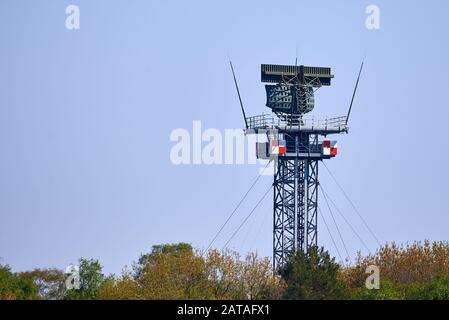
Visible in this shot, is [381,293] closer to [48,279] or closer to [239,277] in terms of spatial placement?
[239,277]

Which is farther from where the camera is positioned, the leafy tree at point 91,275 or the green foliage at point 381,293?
the leafy tree at point 91,275

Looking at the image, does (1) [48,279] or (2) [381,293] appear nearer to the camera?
(2) [381,293]

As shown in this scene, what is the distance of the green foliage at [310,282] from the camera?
113812mm

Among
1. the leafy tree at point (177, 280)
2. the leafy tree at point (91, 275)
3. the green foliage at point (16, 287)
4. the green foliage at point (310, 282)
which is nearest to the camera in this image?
the green foliage at point (310, 282)

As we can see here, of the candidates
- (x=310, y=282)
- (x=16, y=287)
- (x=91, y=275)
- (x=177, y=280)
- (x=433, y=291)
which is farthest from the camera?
(x=91, y=275)

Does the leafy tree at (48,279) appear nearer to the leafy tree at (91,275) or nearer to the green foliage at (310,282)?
the leafy tree at (91,275)

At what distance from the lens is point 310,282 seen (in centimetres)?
11431

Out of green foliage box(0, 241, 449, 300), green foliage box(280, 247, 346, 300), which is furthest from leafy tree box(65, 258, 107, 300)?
green foliage box(280, 247, 346, 300)

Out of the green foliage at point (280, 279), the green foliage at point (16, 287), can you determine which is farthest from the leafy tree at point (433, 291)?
the green foliage at point (16, 287)

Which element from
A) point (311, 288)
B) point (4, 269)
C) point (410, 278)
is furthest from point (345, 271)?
point (4, 269)

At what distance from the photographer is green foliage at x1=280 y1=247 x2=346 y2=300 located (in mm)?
113812

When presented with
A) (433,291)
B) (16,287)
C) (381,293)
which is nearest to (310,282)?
(381,293)

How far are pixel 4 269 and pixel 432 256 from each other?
4931 centimetres
